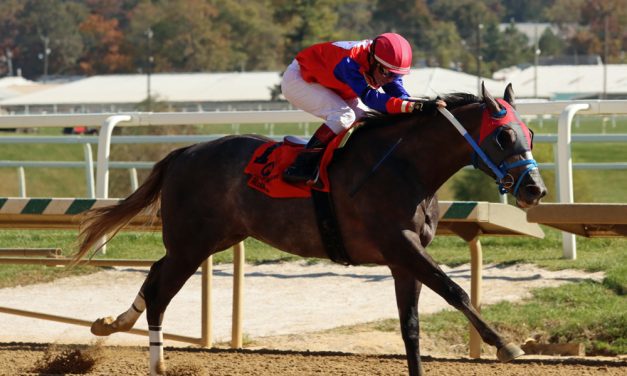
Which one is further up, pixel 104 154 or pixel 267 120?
pixel 267 120

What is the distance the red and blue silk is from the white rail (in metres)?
2.30

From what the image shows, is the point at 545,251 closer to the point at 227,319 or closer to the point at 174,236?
the point at 227,319

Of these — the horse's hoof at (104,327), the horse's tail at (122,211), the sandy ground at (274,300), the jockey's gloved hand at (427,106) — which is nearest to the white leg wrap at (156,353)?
the horse's hoof at (104,327)

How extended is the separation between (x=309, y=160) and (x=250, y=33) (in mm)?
94670

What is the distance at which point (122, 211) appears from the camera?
6.43m

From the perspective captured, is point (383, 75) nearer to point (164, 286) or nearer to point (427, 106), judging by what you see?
point (427, 106)

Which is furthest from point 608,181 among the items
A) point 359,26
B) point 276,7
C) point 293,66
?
point 359,26

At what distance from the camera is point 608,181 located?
2747 centimetres

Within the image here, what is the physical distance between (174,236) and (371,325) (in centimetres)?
200

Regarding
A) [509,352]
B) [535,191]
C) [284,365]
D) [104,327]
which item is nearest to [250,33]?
[104,327]

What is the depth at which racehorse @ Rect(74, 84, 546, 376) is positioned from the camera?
17.1ft

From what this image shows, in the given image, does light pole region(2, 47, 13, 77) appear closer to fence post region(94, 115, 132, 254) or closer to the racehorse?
fence post region(94, 115, 132, 254)

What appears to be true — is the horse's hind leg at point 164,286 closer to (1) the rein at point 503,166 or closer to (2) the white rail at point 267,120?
(1) the rein at point 503,166

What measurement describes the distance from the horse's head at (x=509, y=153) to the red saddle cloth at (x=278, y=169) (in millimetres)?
779
